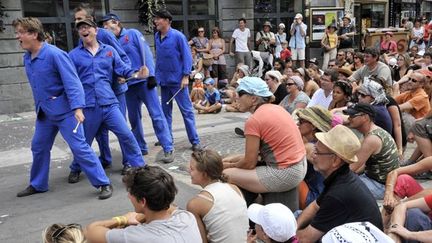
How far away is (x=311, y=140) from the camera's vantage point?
13.9 feet

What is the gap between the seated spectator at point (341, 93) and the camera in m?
5.68

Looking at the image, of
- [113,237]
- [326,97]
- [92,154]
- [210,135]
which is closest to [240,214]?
[113,237]

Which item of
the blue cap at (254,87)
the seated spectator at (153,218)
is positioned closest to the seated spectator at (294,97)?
the blue cap at (254,87)

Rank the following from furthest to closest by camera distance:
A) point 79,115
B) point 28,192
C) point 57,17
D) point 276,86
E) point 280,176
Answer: point 57,17, point 276,86, point 28,192, point 79,115, point 280,176

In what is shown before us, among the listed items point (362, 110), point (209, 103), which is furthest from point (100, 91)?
point (209, 103)

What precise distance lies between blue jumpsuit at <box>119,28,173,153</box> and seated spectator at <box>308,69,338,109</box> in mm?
1926

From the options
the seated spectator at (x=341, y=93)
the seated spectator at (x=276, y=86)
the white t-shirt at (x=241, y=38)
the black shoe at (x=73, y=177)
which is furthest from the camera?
the white t-shirt at (x=241, y=38)

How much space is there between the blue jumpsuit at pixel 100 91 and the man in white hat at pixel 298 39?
9292 mm

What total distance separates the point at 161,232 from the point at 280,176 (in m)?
1.51

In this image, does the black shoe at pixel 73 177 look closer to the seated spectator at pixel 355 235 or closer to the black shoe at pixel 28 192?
the black shoe at pixel 28 192

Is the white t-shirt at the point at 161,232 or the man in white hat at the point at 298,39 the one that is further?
the man in white hat at the point at 298,39

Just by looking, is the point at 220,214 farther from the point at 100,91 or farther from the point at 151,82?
the point at 151,82

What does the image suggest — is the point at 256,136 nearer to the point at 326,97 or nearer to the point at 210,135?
the point at 326,97

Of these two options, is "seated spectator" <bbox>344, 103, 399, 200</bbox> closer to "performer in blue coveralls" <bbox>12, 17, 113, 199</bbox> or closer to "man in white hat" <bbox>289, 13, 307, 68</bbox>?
"performer in blue coveralls" <bbox>12, 17, 113, 199</bbox>
